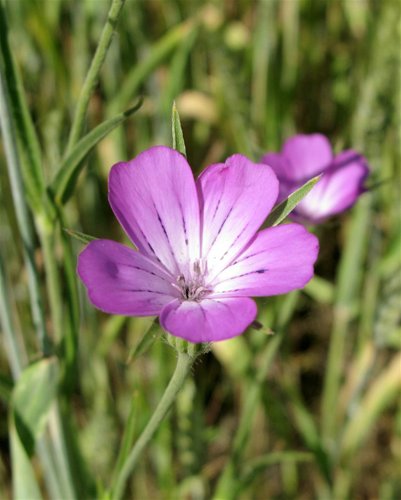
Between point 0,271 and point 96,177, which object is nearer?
point 0,271

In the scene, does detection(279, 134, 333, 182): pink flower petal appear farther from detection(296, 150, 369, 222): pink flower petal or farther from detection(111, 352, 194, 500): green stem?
detection(111, 352, 194, 500): green stem

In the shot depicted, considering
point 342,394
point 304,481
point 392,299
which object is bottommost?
point 304,481

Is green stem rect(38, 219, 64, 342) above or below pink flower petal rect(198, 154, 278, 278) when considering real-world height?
below

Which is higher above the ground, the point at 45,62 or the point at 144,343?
the point at 45,62

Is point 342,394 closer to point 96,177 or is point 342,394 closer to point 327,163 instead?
point 327,163

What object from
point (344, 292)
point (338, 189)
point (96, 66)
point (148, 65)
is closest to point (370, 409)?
point (344, 292)

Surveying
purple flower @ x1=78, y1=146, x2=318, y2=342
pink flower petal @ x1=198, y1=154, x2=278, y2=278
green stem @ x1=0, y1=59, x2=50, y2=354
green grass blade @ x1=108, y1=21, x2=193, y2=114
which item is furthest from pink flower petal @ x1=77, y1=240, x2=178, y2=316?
green grass blade @ x1=108, y1=21, x2=193, y2=114

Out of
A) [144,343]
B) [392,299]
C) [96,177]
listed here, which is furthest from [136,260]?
[96,177]
